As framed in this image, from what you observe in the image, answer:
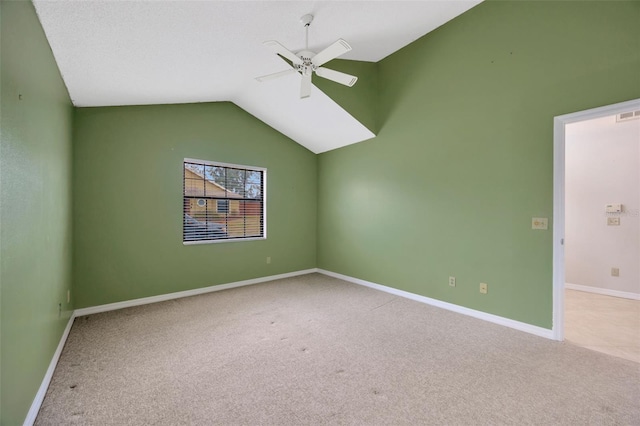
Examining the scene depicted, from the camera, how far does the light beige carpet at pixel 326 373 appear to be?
5.49ft

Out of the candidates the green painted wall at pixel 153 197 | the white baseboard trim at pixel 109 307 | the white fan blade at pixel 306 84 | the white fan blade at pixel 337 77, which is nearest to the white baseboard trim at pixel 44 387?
the white baseboard trim at pixel 109 307

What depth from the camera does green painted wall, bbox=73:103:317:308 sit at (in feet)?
10.8

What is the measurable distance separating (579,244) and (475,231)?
2.44m

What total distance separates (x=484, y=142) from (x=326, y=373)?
2992mm

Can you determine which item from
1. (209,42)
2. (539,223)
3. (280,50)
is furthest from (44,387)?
(539,223)

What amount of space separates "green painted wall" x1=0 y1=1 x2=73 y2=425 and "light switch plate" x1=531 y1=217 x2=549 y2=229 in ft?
13.1

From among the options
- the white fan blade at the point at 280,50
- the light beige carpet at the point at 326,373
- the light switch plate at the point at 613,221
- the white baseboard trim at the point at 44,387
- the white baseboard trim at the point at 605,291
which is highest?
the white fan blade at the point at 280,50

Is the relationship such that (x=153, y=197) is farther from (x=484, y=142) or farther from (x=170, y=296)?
(x=484, y=142)

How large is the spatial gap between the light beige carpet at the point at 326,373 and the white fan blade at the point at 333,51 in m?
2.58

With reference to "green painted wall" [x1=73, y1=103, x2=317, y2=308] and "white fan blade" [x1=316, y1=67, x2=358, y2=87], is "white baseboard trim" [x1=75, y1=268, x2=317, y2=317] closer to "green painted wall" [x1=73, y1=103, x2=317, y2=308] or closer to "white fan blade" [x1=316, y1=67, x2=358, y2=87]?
"green painted wall" [x1=73, y1=103, x2=317, y2=308]

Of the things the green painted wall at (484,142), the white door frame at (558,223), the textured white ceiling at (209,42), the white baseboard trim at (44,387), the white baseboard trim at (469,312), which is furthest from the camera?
the white baseboard trim at (469,312)

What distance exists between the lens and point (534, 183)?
2787mm

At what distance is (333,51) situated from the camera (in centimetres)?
228

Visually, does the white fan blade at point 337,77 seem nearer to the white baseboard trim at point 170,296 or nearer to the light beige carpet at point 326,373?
the light beige carpet at point 326,373
